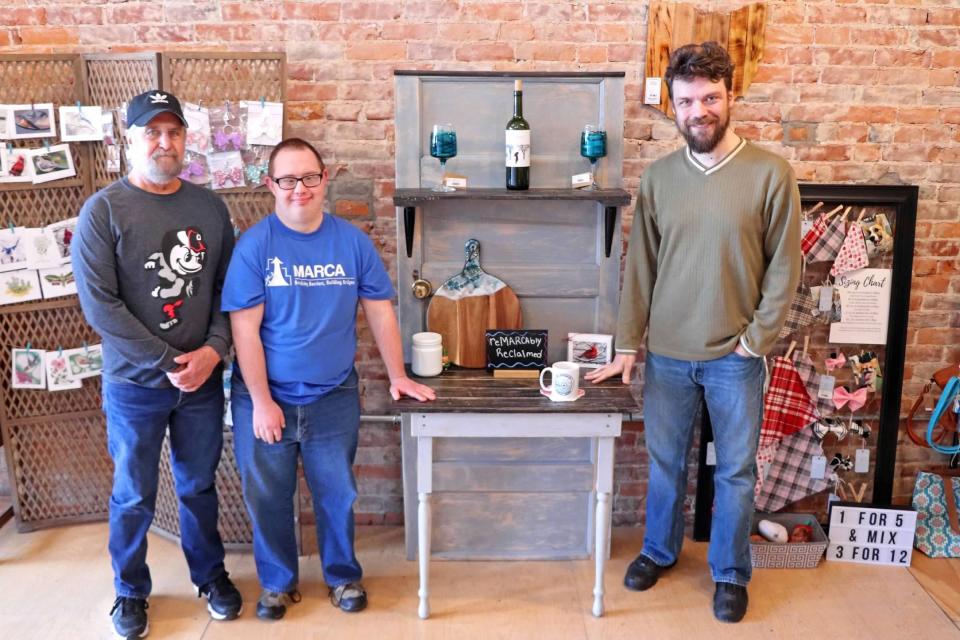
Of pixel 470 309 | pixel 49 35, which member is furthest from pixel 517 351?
pixel 49 35

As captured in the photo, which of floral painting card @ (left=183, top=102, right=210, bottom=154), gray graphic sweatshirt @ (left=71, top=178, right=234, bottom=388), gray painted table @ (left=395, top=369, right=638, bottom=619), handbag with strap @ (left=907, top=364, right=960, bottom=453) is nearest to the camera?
gray graphic sweatshirt @ (left=71, top=178, right=234, bottom=388)

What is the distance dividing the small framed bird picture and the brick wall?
536 mm

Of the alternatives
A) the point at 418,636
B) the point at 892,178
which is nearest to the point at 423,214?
the point at 418,636

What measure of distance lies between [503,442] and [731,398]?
84 centimetres

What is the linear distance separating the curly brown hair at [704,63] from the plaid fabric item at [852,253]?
101 centimetres

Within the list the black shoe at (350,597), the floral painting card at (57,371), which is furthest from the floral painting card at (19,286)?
the black shoe at (350,597)

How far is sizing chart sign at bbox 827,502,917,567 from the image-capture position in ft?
11.1

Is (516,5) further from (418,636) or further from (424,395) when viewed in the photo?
(418,636)

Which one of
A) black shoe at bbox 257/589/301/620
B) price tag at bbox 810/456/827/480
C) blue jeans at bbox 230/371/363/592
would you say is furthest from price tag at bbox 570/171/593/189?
black shoe at bbox 257/589/301/620

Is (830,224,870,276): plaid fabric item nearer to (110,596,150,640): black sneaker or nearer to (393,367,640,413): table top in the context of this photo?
(393,367,640,413): table top

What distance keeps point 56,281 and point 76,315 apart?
151 mm

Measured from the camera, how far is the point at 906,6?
11.0 feet

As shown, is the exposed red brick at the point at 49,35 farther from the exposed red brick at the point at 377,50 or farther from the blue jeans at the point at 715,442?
the blue jeans at the point at 715,442

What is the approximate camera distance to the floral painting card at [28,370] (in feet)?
11.3
